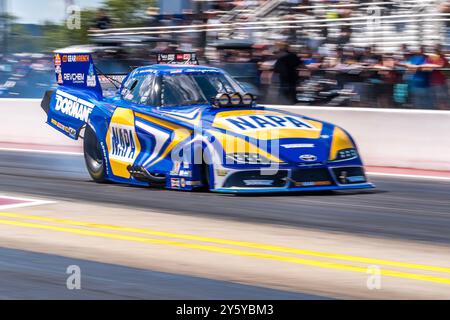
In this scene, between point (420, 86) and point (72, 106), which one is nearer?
point (72, 106)

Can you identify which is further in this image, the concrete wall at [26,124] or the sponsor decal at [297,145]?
the concrete wall at [26,124]

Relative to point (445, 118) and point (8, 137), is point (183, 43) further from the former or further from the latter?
point (445, 118)

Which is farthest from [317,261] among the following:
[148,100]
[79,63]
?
[79,63]

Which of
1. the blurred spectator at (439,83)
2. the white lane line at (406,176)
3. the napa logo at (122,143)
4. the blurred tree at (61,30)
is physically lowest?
the white lane line at (406,176)

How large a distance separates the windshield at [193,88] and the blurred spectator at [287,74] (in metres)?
4.60

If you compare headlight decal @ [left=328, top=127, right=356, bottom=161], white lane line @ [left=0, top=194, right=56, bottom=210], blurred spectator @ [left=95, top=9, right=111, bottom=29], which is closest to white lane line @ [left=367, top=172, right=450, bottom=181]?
headlight decal @ [left=328, top=127, right=356, bottom=161]

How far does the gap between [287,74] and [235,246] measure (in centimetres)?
888

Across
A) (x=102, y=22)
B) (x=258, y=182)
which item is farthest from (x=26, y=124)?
(x=258, y=182)

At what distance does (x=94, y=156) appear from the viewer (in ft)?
39.5

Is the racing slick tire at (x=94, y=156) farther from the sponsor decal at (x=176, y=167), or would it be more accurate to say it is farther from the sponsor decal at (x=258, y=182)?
the sponsor decal at (x=258, y=182)

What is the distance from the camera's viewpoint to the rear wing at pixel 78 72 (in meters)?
12.7

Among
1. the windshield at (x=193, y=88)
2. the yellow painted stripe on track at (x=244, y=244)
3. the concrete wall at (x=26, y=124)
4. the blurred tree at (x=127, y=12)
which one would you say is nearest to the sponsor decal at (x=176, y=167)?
the windshield at (x=193, y=88)

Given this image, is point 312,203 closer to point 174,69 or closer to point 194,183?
point 194,183

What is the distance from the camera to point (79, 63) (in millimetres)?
12828
